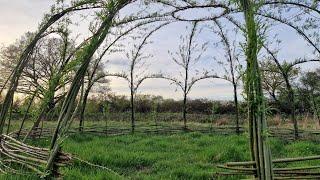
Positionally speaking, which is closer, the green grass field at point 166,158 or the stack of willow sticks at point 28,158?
the stack of willow sticks at point 28,158

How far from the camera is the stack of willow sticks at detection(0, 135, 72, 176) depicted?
3330 mm

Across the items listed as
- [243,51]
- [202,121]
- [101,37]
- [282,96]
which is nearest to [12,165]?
[101,37]

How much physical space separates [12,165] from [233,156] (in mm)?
4280

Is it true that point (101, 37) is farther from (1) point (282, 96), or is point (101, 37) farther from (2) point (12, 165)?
(1) point (282, 96)

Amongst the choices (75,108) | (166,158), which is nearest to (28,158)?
(75,108)

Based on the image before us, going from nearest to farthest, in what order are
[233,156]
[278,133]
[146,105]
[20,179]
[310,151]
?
[20,179] → [233,156] → [310,151] → [278,133] → [146,105]

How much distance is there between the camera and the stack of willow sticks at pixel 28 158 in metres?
3.33

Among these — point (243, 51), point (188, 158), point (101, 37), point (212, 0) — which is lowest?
point (188, 158)

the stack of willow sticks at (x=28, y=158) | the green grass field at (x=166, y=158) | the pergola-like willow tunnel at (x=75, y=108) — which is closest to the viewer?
the pergola-like willow tunnel at (x=75, y=108)

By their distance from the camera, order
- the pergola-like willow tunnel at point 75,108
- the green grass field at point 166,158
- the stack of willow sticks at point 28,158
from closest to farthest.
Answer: the pergola-like willow tunnel at point 75,108, the stack of willow sticks at point 28,158, the green grass field at point 166,158

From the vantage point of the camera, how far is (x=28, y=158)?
3967mm

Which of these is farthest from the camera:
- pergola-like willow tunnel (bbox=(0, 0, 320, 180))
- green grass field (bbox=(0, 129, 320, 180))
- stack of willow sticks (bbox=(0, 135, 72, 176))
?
green grass field (bbox=(0, 129, 320, 180))

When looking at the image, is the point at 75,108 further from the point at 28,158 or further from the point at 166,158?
the point at 166,158

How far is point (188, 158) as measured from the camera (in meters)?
8.04
